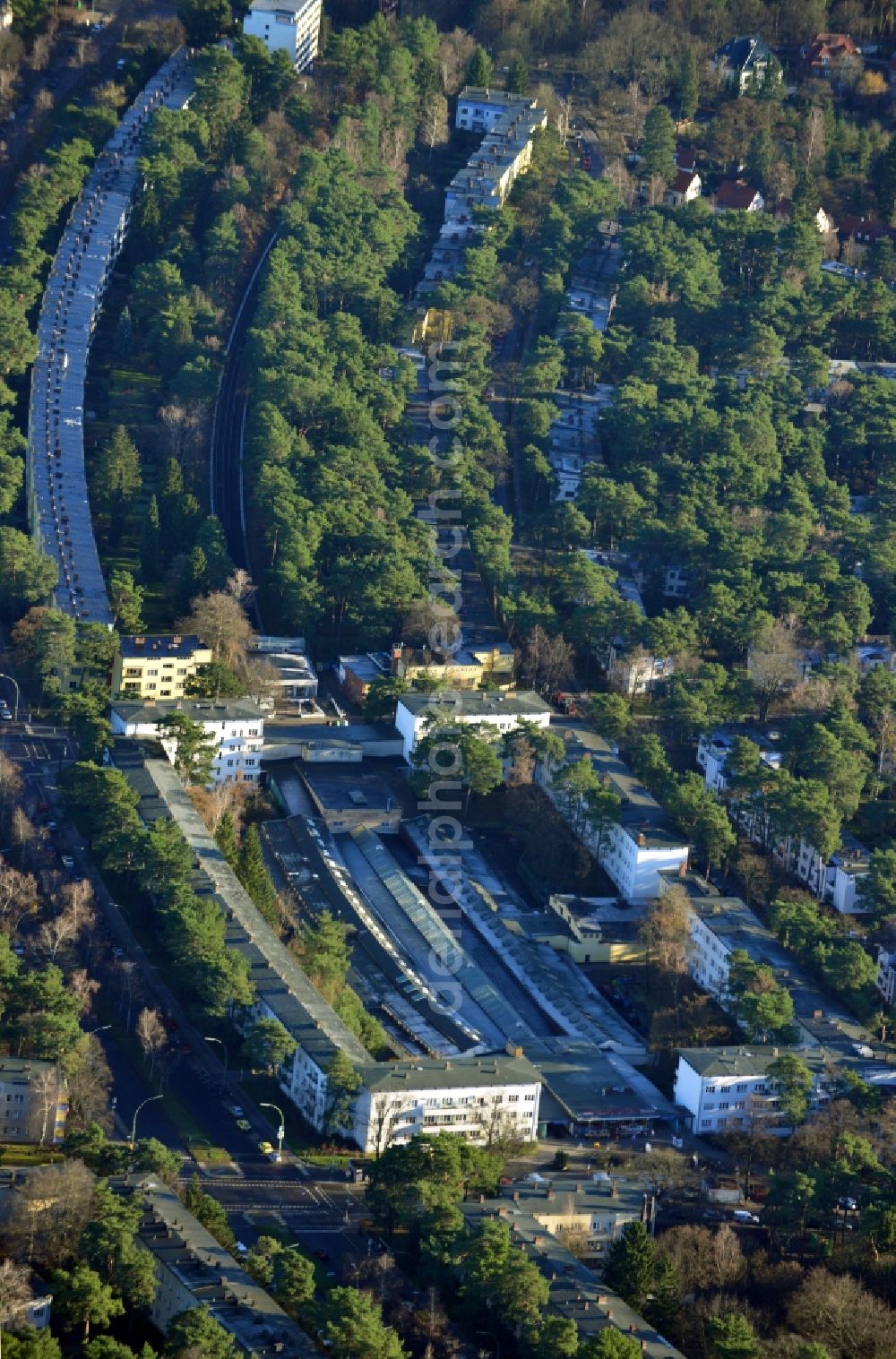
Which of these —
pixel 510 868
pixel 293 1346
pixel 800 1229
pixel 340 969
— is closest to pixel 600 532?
pixel 510 868

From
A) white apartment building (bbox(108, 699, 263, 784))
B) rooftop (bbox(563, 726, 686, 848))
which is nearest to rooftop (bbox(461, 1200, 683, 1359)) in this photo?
rooftop (bbox(563, 726, 686, 848))

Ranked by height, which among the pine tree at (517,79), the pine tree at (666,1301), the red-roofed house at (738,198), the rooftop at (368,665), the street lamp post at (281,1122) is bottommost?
the pine tree at (666,1301)

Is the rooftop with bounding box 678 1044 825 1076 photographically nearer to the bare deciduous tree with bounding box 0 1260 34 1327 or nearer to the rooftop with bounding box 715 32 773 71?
the bare deciduous tree with bounding box 0 1260 34 1327

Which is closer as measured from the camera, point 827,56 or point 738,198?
point 738,198

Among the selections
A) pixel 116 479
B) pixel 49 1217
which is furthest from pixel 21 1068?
pixel 116 479

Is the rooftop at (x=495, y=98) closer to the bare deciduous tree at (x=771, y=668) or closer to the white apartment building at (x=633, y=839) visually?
the bare deciduous tree at (x=771, y=668)

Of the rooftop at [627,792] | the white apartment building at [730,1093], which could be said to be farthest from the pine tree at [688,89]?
the white apartment building at [730,1093]

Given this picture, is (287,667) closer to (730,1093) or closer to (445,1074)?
(445,1074)
